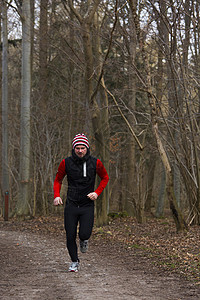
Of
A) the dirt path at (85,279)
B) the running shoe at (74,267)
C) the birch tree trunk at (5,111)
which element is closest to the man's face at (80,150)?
the running shoe at (74,267)

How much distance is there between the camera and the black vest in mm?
7235

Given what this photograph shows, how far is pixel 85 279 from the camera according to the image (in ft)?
22.0

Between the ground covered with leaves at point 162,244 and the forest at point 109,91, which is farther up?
the forest at point 109,91

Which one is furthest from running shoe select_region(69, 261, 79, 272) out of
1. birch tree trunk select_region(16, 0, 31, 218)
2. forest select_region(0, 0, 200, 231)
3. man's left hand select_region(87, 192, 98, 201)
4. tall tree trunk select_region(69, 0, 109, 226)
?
birch tree trunk select_region(16, 0, 31, 218)

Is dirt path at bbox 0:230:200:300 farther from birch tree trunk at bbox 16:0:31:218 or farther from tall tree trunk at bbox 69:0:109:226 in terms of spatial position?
birch tree trunk at bbox 16:0:31:218

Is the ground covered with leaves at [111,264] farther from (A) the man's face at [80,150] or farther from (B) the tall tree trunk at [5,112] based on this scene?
(B) the tall tree trunk at [5,112]

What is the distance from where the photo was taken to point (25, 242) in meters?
11.8

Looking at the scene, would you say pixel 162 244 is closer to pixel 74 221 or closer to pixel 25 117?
pixel 74 221

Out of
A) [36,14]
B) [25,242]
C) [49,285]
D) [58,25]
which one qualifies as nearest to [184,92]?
[25,242]

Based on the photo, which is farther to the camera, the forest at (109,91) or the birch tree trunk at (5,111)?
the birch tree trunk at (5,111)

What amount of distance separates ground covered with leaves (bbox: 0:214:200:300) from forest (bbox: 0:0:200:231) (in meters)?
1.51

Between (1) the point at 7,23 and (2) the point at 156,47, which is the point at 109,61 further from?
(1) the point at 7,23

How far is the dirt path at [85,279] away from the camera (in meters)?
5.68

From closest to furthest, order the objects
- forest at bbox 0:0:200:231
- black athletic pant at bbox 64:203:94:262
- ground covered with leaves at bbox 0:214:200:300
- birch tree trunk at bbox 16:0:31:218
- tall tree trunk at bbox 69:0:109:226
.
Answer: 1. ground covered with leaves at bbox 0:214:200:300
2. black athletic pant at bbox 64:203:94:262
3. forest at bbox 0:0:200:231
4. tall tree trunk at bbox 69:0:109:226
5. birch tree trunk at bbox 16:0:31:218
